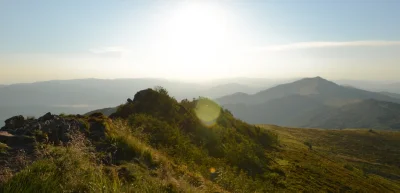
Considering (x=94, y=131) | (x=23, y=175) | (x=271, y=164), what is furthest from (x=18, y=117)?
(x=271, y=164)

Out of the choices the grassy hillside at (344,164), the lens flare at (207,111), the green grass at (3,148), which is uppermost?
the green grass at (3,148)

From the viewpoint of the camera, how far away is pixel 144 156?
1086 cm

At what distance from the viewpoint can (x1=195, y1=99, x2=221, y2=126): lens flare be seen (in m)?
26.0

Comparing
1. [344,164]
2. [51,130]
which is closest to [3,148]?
[51,130]

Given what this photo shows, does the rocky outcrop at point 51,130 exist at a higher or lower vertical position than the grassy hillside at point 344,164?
higher

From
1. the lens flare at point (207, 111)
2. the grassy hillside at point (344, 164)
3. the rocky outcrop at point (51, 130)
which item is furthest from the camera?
the lens flare at point (207, 111)

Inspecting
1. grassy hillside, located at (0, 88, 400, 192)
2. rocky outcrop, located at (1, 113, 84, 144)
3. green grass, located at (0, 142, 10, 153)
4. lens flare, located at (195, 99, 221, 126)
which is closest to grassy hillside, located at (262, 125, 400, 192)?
grassy hillside, located at (0, 88, 400, 192)

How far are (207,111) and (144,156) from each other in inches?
727

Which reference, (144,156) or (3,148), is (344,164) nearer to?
(144,156)

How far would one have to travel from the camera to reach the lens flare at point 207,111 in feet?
85.5

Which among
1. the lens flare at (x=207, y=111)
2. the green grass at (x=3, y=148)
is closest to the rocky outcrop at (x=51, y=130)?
the green grass at (x=3, y=148)

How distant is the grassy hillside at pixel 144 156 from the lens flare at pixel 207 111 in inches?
1.9

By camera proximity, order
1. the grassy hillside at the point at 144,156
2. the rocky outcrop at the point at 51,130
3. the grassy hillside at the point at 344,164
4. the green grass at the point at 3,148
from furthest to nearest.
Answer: the grassy hillside at the point at 344,164 < the rocky outcrop at the point at 51,130 < the green grass at the point at 3,148 < the grassy hillside at the point at 144,156

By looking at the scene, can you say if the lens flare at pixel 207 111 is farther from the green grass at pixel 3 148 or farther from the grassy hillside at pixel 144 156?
the green grass at pixel 3 148
